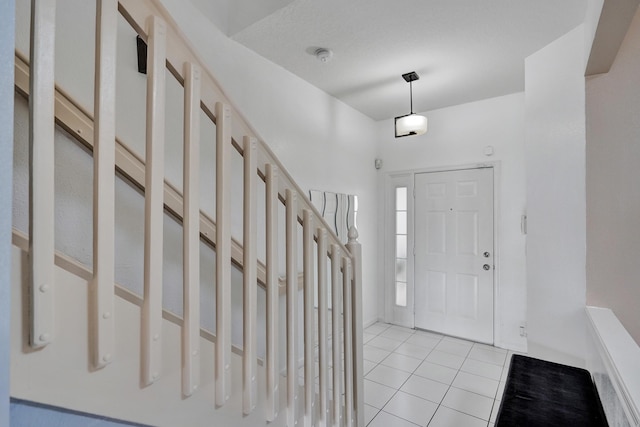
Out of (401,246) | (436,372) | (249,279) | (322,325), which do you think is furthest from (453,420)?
(401,246)

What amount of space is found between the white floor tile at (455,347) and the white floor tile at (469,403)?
752mm

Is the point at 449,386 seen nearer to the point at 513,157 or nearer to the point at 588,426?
the point at 588,426

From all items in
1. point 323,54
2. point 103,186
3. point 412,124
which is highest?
point 323,54

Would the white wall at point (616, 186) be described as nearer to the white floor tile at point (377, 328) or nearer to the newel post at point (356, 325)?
the newel post at point (356, 325)

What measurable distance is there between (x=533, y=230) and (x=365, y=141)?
7.48 feet

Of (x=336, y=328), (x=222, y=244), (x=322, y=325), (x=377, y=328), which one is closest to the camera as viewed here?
(x=222, y=244)

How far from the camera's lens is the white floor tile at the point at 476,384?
7.98ft

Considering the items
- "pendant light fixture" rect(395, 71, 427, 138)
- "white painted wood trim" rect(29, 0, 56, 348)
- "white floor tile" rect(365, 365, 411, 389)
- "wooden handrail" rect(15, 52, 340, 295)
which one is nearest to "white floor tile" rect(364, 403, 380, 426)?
"white floor tile" rect(365, 365, 411, 389)

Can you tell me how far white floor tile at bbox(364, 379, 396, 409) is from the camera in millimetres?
2305

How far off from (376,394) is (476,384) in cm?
86

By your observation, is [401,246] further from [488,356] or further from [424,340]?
[488,356]

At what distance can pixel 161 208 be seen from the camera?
818 mm

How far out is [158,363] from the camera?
0.82 metres

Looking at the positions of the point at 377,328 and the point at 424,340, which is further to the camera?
the point at 377,328
